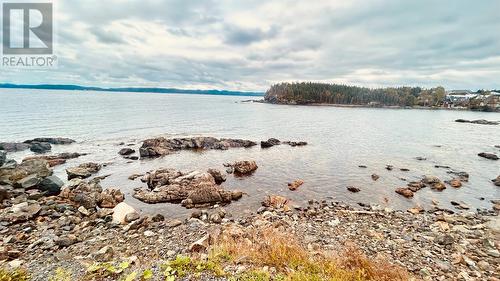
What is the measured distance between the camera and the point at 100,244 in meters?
12.5

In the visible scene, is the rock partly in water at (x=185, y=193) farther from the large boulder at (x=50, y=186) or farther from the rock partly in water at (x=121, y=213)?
the large boulder at (x=50, y=186)

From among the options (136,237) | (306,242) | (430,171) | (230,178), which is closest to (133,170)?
(230,178)

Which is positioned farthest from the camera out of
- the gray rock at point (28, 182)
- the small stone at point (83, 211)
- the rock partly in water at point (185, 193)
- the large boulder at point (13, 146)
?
the large boulder at point (13, 146)

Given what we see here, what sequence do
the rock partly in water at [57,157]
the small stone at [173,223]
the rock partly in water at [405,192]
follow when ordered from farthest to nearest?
the rock partly in water at [57,157] → the rock partly in water at [405,192] → the small stone at [173,223]

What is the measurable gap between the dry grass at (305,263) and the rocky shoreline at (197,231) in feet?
0.70

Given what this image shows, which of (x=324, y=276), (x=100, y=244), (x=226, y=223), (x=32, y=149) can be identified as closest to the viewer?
(x=324, y=276)

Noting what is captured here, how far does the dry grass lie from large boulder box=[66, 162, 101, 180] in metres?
22.0

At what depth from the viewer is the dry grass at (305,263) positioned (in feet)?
27.5

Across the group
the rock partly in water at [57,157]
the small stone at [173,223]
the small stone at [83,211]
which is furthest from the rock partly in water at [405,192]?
the rock partly in water at [57,157]

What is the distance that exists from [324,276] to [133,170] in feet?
87.0

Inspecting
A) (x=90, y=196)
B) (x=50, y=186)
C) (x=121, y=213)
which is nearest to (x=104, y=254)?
(x=121, y=213)

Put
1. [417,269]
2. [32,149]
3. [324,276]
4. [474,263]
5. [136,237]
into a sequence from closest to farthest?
[324,276], [417,269], [474,263], [136,237], [32,149]

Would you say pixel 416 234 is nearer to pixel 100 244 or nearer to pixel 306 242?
pixel 306 242

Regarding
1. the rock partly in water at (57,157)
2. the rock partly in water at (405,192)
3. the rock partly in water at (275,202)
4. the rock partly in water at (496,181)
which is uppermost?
the rock partly in water at (496,181)
